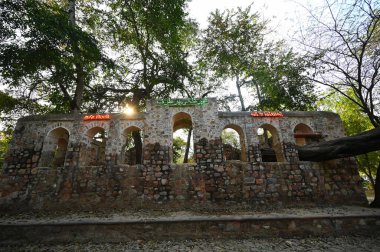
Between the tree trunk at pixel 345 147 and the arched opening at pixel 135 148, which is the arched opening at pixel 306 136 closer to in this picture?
the tree trunk at pixel 345 147

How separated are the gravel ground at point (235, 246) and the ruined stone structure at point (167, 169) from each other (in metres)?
2.42

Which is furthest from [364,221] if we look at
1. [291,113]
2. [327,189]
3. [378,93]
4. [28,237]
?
[28,237]

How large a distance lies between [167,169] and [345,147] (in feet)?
25.6

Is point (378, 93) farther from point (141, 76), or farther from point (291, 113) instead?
point (141, 76)

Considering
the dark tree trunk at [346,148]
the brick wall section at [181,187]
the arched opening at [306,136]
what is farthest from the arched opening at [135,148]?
the arched opening at [306,136]

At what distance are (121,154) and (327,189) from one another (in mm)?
10210

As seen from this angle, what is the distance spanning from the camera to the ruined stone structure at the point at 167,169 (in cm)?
828

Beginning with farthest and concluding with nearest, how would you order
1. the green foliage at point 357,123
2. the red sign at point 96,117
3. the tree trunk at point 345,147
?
the green foliage at point 357,123 < the red sign at point 96,117 < the tree trunk at point 345,147

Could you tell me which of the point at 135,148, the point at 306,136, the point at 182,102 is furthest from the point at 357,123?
the point at 135,148

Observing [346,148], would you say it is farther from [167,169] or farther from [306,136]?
[167,169]

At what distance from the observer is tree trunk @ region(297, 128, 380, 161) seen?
7.36 meters

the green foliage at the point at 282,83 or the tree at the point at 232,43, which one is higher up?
the tree at the point at 232,43

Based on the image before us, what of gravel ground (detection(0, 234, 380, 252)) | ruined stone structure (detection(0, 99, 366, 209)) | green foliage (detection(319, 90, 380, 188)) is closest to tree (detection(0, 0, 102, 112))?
ruined stone structure (detection(0, 99, 366, 209))

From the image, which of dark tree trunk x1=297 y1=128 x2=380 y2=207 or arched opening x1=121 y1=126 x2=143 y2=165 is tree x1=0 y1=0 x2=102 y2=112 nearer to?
arched opening x1=121 y1=126 x2=143 y2=165
